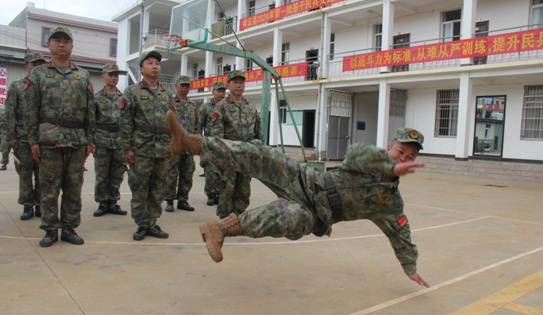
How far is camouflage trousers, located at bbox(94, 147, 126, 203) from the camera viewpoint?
537 centimetres

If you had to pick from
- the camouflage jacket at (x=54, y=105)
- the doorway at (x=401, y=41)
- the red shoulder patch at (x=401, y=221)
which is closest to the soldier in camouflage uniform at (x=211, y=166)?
the camouflage jacket at (x=54, y=105)

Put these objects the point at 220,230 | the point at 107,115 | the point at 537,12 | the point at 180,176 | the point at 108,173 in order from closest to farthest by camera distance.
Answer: the point at 220,230 → the point at 108,173 → the point at 107,115 → the point at 180,176 → the point at 537,12

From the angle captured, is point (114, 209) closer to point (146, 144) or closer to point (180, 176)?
point (180, 176)

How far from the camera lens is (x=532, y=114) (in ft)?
44.8

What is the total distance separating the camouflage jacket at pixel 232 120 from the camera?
5184 mm

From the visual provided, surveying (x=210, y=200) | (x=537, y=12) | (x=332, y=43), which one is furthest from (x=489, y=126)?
(x=210, y=200)

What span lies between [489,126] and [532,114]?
1491mm

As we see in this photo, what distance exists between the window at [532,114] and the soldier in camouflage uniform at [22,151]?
14607mm

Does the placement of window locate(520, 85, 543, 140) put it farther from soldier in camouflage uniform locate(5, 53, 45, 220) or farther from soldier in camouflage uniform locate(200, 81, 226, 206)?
→ soldier in camouflage uniform locate(5, 53, 45, 220)

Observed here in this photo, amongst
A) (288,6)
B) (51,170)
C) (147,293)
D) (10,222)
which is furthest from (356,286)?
(288,6)

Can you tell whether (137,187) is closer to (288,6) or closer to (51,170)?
(51,170)

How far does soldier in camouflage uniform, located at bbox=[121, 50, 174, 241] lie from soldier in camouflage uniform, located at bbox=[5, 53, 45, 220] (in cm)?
171

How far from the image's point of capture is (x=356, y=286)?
299cm

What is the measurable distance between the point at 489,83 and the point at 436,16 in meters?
3.45
